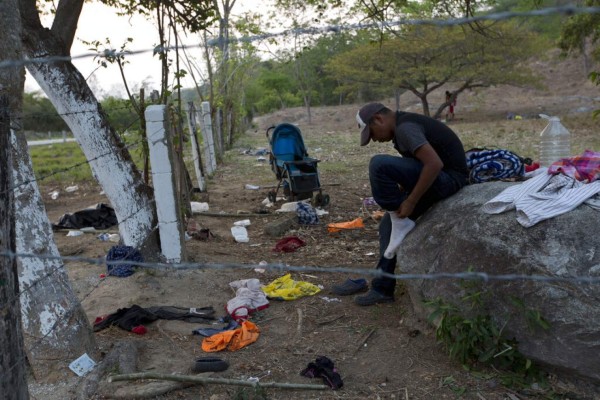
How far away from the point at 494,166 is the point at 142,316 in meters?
2.85

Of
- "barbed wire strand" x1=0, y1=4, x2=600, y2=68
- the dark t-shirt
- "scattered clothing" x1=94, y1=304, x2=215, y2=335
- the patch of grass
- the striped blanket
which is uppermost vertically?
"barbed wire strand" x1=0, y1=4, x2=600, y2=68

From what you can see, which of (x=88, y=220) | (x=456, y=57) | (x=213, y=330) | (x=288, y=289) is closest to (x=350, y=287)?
(x=288, y=289)

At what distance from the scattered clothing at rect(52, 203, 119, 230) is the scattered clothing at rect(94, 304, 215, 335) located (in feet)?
13.0

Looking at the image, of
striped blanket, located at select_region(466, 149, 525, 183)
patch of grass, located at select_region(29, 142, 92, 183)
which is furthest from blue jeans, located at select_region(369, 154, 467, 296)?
patch of grass, located at select_region(29, 142, 92, 183)

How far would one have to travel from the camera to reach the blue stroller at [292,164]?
8820 mm

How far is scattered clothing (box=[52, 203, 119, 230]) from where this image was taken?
8.19 metres

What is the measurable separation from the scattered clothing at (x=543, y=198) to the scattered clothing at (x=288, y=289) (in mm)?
1811

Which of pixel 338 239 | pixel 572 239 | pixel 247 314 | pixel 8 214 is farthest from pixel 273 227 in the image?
pixel 8 214

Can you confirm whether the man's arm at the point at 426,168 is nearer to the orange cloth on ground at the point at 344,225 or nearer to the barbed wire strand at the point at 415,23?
the barbed wire strand at the point at 415,23

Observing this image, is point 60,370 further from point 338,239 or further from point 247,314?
point 338,239

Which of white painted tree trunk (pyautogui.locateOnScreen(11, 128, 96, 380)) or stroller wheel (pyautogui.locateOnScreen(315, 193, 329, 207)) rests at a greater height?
white painted tree trunk (pyautogui.locateOnScreen(11, 128, 96, 380))

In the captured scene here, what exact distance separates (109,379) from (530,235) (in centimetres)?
257

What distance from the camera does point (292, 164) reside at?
8.99 meters

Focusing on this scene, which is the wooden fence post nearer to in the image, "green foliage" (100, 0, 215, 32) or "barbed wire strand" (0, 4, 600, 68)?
"green foliage" (100, 0, 215, 32)
